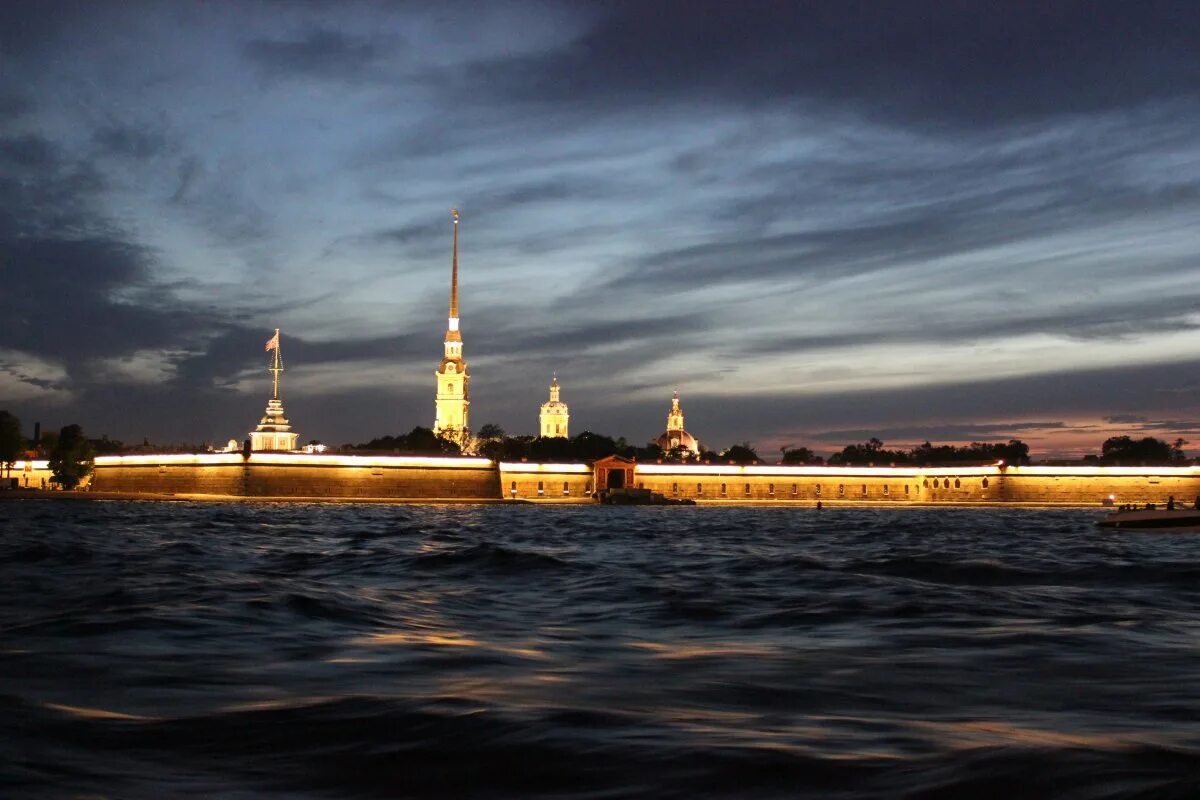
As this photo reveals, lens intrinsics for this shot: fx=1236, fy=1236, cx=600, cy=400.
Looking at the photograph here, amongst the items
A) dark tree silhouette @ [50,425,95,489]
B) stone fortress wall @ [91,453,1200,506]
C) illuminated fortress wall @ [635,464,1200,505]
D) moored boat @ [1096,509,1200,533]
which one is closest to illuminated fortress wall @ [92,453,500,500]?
stone fortress wall @ [91,453,1200,506]

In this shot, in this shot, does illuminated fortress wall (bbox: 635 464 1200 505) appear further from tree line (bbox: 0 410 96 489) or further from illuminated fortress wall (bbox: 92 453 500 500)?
tree line (bbox: 0 410 96 489)

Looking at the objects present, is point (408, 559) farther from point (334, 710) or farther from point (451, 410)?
point (451, 410)

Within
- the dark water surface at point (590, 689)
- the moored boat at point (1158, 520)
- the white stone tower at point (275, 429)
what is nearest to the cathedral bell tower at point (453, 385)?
the white stone tower at point (275, 429)

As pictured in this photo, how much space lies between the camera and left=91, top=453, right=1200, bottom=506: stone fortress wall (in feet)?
331

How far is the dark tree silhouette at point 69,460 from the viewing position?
105188 millimetres

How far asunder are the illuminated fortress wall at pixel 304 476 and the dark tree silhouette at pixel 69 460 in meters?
3.20

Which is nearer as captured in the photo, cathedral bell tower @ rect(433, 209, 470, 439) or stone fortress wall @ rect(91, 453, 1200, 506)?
stone fortress wall @ rect(91, 453, 1200, 506)

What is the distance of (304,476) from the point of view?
10056cm

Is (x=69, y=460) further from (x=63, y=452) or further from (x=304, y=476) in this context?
(x=304, y=476)

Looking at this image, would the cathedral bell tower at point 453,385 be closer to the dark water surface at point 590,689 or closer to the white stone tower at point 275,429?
the white stone tower at point 275,429

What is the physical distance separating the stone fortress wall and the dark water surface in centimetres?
8502

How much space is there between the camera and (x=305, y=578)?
17.2 metres

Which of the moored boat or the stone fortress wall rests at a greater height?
the stone fortress wall

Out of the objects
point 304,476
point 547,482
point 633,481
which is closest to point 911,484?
point 633,481
